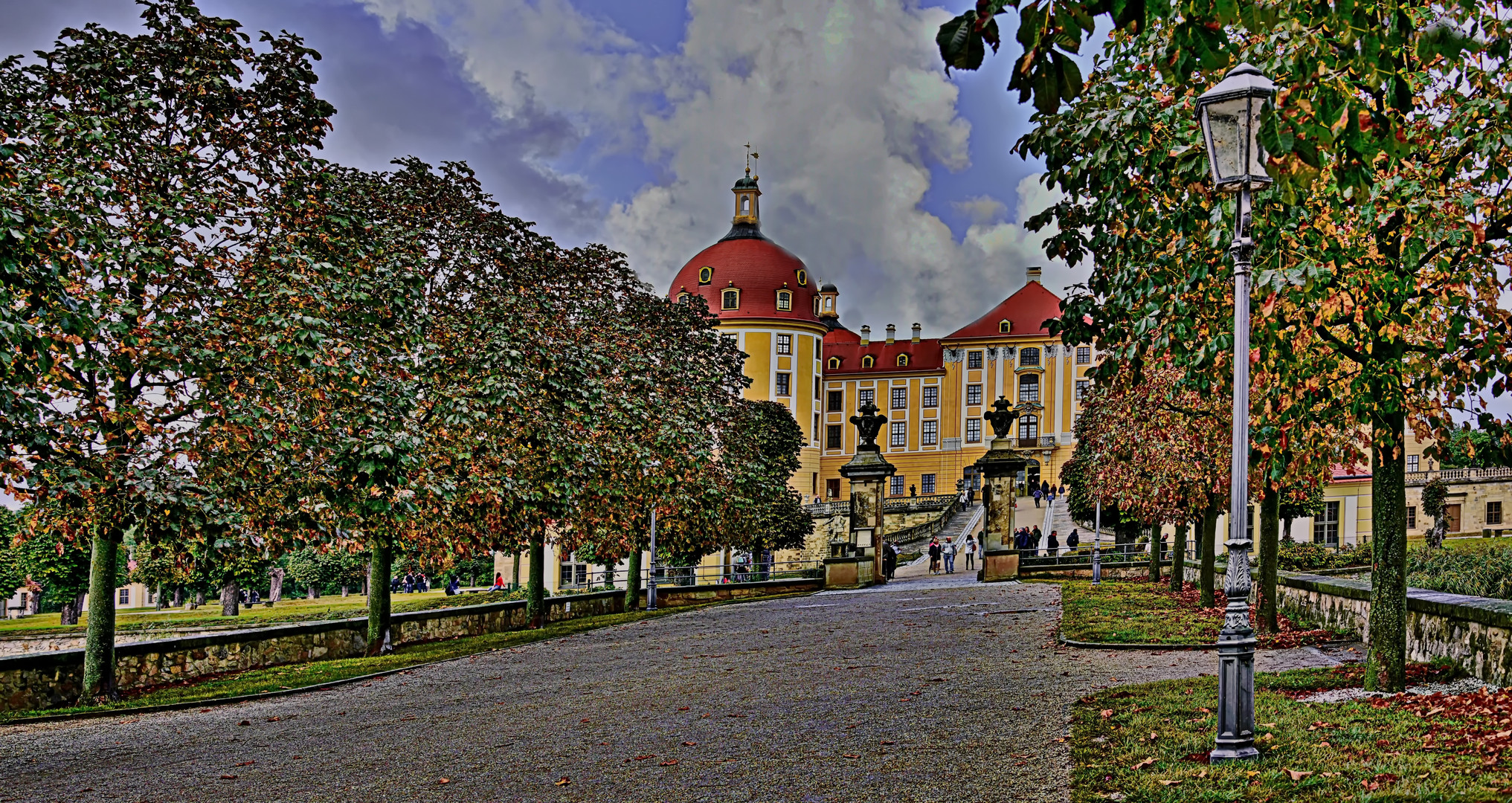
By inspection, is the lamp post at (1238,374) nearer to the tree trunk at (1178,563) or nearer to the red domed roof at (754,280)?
the tree trunk at (1178,563)

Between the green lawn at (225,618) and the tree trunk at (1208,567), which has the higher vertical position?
the tree trunk at (1208,567)

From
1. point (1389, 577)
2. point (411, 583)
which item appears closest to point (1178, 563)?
point (1389, 577)

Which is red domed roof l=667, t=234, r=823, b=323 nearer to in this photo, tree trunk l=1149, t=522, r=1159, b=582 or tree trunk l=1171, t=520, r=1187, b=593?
tree trunk l=1149, t=522, r=1159, b=582

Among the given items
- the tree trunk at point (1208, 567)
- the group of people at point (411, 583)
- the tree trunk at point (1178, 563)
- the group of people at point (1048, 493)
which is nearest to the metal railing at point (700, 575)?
the group of people at point (411, 583)

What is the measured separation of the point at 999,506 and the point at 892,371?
6149 cm

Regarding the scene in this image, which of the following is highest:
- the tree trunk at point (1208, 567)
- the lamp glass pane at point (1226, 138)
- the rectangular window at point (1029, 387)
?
the rectangular window at point (1029, 387)

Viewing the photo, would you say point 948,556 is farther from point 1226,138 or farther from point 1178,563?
point 1226,138

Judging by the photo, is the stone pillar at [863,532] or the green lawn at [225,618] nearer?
the green lawn at [225,618]

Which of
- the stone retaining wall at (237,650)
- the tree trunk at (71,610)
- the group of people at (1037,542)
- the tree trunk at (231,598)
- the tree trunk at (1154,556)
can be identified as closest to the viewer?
the stone retaining wall at (237,650)

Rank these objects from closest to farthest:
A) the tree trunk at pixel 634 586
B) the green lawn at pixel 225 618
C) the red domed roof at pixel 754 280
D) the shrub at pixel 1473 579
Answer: the shrub at pixel 1473 579, the tree trunk at pixel 634 586, the green lawn at pixel 225 618, the red domed roof at pixel 754 280

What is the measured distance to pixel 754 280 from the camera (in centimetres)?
9094

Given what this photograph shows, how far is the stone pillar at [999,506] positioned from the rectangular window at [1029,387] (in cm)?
5645

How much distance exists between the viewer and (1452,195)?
9250 mm

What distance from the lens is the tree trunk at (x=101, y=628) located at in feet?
46.5
